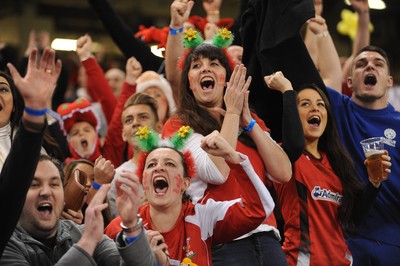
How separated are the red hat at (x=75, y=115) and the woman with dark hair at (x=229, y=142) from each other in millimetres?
1757

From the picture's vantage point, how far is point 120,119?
6535mm

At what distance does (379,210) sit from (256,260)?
1221mm

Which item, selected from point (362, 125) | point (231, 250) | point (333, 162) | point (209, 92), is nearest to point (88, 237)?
point (231, 250)

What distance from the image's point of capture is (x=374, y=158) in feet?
17.0

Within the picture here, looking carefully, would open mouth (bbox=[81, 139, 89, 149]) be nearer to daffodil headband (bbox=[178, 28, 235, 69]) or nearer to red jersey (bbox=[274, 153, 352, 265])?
daffodil headband (bbox=[178, 28, 235, 69])

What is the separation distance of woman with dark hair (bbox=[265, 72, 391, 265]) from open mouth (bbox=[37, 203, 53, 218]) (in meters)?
1.48

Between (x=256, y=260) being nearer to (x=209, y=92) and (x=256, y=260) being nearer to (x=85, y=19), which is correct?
(x=209, y=92)

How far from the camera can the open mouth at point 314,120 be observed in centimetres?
539

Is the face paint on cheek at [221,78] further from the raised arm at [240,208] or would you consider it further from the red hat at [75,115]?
the red hat at [75,115]

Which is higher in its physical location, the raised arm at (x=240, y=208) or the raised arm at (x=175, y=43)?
the raised arm at (x=175, y=43)

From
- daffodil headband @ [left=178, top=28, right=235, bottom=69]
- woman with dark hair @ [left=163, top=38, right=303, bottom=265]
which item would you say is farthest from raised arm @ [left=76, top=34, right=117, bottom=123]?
woman with dark hair @ [left=163, top=38, right=303, bottom=265]

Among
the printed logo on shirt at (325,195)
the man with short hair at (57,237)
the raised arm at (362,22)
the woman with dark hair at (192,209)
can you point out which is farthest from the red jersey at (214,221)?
the raised arm at (362,22)

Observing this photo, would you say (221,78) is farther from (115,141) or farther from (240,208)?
(115,141)

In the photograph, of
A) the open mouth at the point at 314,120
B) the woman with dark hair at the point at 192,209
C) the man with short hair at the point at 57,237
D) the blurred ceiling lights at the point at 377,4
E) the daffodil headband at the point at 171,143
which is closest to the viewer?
the man with short hair at the point at 57,237
